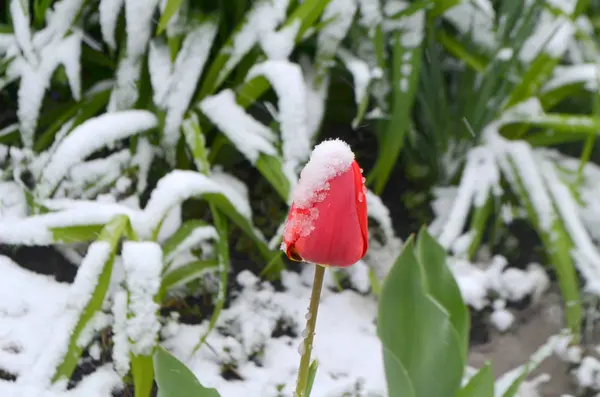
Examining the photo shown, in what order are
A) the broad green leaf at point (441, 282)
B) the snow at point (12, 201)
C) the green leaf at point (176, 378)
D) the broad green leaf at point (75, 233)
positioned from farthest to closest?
the snow at point (12, 201) < the broad green leaf at point (75, 233) < the broad green leaf at point (441, 282) < the green leaf at point (176, 378)

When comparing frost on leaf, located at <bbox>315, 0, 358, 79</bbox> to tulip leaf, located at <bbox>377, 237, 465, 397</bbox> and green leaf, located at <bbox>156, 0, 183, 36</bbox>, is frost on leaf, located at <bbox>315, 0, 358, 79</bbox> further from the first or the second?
tulip leaf, located at <bbox>377, 237, 465, 397</bbox>

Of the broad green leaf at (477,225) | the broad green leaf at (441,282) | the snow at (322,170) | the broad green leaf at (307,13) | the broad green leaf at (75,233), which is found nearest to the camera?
the snow at (322,170)

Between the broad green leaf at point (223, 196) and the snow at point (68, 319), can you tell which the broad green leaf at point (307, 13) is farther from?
the snow at point (68, 319)

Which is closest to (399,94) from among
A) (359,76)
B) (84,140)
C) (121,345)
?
(359,76)

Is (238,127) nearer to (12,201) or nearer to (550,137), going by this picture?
(12,201)

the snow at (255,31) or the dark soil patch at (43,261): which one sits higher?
the snow at (255,31)

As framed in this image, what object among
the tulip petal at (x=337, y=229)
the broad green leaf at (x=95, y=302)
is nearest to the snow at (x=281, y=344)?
the broad green leaf at (x=95, y=302)

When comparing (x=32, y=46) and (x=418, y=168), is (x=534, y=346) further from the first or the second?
(x=32, y=46)
